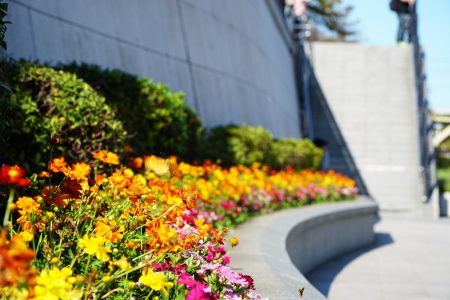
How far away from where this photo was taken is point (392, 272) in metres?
8.66

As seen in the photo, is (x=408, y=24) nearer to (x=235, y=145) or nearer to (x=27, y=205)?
(x=235, y=145)

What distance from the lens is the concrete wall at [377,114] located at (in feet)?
73.0

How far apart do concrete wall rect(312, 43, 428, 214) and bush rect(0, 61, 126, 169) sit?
17536 mm

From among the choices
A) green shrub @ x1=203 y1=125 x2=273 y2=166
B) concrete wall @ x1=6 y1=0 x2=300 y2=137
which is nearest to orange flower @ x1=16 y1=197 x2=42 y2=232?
concrete wall @ x1=6 y1=0 x2=300 y2=137

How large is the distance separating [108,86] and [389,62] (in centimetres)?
2016

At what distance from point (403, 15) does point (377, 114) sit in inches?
233

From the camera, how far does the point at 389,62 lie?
81.8 ft

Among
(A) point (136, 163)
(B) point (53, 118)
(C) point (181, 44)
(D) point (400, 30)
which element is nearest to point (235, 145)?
(C) point (181, 44)

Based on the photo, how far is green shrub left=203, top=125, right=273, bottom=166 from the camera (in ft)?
32.3

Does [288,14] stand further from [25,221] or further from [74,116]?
[25,221]

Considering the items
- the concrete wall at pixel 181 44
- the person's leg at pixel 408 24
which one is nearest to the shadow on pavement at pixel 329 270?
the concrete wall at pixel 181 44

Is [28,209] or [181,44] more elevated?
[181,44]

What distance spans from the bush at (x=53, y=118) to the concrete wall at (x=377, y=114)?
17.5 meters

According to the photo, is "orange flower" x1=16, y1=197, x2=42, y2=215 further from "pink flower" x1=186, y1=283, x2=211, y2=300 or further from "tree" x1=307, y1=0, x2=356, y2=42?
"tree" x1=307, y1=0, x2=356, y2=42
